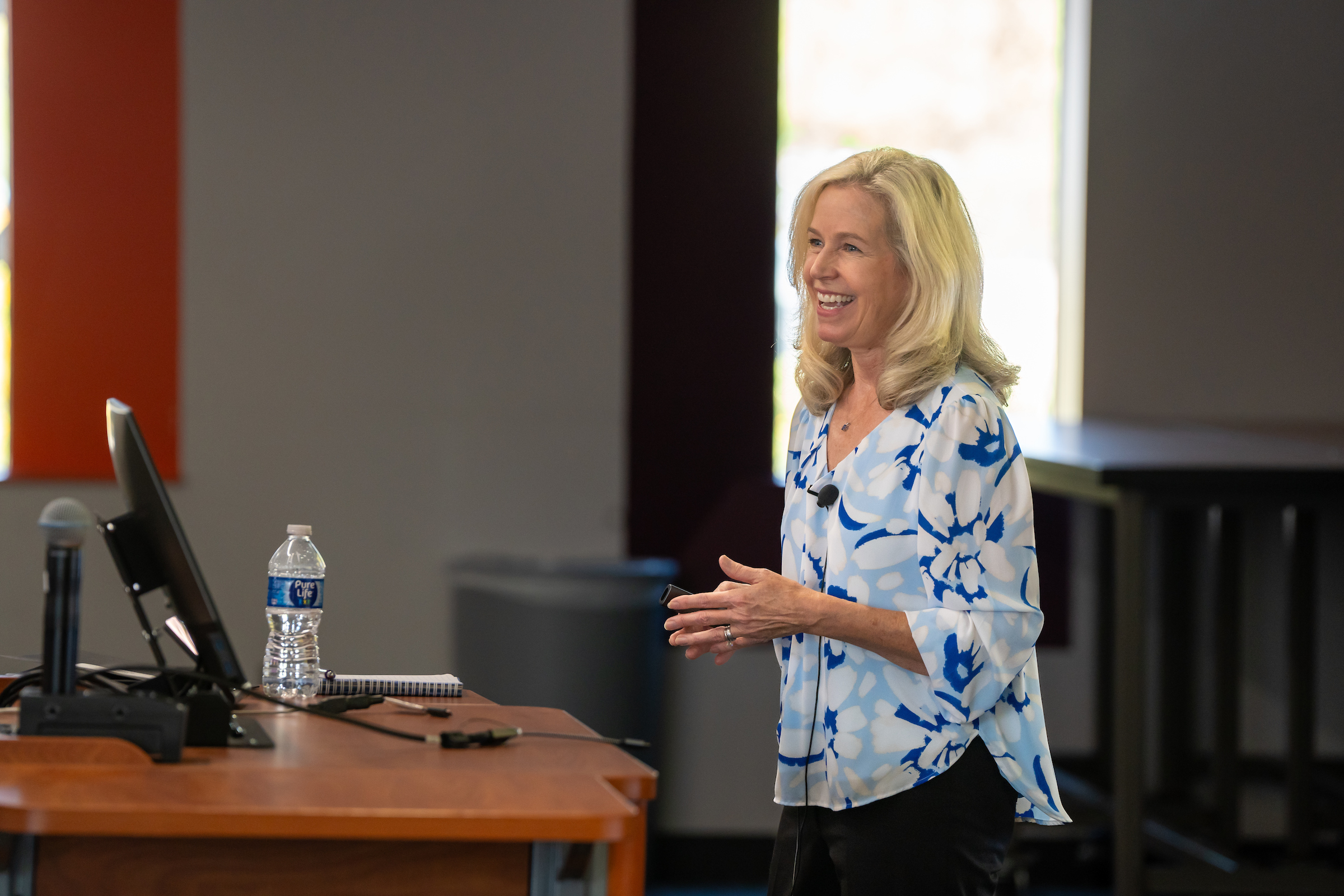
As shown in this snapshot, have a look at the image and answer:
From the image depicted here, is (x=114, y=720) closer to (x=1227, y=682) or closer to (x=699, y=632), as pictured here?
(x=699, y=632)

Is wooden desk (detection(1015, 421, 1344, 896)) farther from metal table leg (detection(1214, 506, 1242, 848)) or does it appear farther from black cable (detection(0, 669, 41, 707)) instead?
black cable (detection(0, 669, 41, 707))

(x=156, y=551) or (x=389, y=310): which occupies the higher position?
(x=389, y=310)

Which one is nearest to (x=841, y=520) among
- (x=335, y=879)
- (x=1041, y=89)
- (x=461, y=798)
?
(x=461, y=798)

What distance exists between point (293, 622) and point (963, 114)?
111 inches

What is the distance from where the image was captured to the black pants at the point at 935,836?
153cm

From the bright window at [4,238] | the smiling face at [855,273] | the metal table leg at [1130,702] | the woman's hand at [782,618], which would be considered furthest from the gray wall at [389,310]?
the woman's hand at [782,618]

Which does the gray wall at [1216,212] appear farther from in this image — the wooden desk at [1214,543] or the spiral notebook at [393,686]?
the spiral notebook at [393,686]

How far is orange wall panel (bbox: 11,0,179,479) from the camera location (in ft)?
11.5

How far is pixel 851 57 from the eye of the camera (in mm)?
3939

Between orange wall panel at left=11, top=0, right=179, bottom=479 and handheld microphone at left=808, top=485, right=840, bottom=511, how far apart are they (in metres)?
2.50

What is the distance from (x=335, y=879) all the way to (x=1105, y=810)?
275 cm

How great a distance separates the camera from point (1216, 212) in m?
3.94

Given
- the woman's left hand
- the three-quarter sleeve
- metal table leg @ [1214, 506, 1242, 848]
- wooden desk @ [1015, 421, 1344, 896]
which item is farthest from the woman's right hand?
metal table leg @ [1214, 506, 1242, 848]

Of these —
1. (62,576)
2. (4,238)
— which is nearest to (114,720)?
(62,576)
